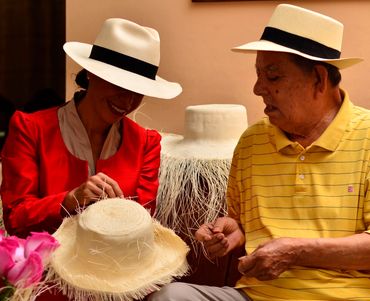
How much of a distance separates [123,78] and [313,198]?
2.03 feet

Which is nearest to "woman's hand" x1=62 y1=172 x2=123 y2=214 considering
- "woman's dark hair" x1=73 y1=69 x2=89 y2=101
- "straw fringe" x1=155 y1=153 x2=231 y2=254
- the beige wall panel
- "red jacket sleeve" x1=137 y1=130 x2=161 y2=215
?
"red jacket sleeve" x1=137 y1=130 x2=161 y2=215

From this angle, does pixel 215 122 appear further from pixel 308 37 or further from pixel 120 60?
pixel 308 37

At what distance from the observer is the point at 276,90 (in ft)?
5.14

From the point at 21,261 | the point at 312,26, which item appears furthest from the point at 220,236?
the point at 21,261

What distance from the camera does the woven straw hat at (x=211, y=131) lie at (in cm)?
213

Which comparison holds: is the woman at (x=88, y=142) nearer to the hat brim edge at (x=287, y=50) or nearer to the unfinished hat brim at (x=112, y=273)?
the unfinished hat brim at (x=112, y=273)

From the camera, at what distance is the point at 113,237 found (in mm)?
1421

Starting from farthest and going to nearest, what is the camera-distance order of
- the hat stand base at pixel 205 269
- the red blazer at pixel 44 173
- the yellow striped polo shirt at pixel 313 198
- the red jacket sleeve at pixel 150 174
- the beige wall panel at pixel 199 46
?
the beige wall panel at pixel 199 46, the hat stand base at pixel 205 269, the red jacket sleeve at pixel 150 174, the red blazer at pixel 44 173, the yellow striped polo shirt at pixel 313 198

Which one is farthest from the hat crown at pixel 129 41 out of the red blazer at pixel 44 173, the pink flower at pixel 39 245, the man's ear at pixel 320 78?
the pink flower at pixel 39 245

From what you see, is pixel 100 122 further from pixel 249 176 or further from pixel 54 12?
pixel 54 12

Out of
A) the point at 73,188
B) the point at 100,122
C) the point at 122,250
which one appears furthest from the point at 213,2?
the point at 122,250

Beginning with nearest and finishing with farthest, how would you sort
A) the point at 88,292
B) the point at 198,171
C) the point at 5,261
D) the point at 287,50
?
the point at 5,261
the point at 88,292
the point at 287,50
the point at 198,171

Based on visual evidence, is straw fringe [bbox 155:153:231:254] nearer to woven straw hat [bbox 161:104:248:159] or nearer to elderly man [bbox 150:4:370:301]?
woven straw hat [bbox 161:104:248:159]

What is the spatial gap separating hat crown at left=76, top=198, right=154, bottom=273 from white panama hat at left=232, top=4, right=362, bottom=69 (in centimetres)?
54
